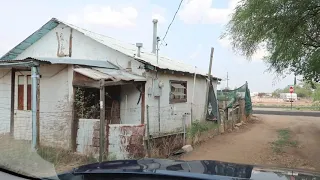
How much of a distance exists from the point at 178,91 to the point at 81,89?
183 inches

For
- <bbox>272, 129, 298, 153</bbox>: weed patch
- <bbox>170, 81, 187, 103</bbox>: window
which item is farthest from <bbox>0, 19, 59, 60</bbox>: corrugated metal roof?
<bbox>272, 129, 298, 153</bbox>: weed patch

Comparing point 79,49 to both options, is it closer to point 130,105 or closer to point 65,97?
point 65,97

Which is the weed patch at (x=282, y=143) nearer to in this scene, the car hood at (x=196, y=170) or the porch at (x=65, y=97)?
the porch at (x=65, y=97)

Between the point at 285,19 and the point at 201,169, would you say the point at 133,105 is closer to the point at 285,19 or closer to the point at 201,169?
the point at 285,19

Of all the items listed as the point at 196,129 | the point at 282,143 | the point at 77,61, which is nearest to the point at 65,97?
the point at 77,61

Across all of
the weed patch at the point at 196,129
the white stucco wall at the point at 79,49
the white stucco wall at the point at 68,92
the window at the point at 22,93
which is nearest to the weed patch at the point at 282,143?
the weed patch at the point at 196,129

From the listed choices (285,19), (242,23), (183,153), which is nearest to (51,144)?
(183,153)

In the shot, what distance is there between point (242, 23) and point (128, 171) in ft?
27.1

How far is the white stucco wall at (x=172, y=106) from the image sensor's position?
1230 centimetres

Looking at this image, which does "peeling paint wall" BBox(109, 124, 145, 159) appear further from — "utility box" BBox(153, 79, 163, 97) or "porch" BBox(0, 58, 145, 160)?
"utility box" BBox(153, 79, 163, 97)

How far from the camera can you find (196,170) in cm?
262

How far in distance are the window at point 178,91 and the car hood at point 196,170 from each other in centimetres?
1075

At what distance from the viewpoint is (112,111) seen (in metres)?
11.9

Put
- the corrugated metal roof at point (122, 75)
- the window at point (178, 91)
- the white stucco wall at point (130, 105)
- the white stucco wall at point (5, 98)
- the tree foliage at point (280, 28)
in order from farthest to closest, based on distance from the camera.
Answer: the window at point (178, 91) → the white stucco wall at point (5, 98) → the white stucco wall at point (130, 105) → the corrugated metal roof at point (122, 75) → the tree foliage at point (280, 28)
